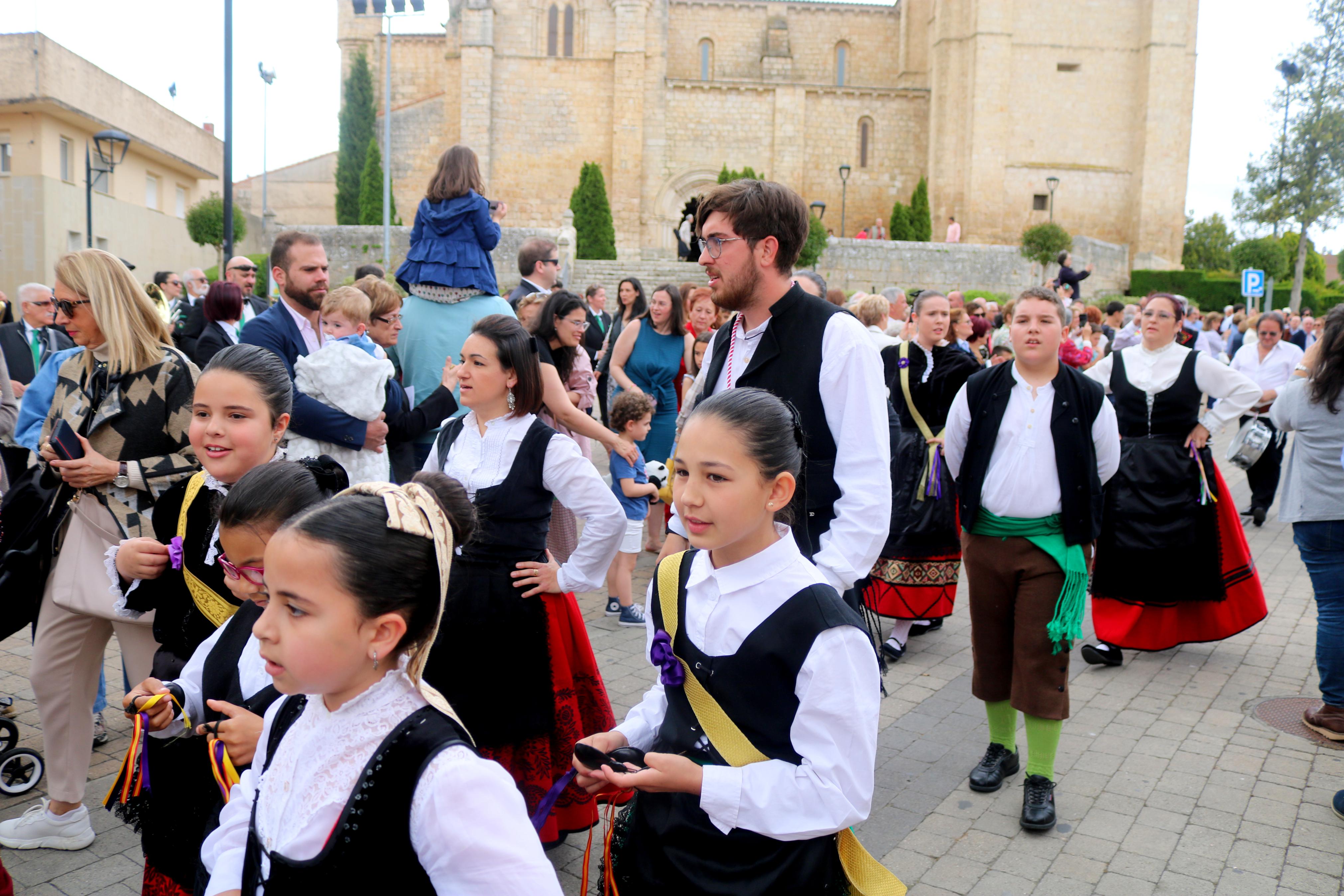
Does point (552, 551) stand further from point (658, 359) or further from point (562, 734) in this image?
point (658, 359)

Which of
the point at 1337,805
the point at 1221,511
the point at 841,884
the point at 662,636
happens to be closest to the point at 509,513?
the point at 662,636

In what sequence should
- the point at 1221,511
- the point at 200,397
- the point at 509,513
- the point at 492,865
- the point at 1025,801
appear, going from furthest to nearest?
the point at 1221,511 < the point at 1025,801 < the point at 509,513 < the point at 200,397 < the point at 492,865

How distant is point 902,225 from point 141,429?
36048 millimetres

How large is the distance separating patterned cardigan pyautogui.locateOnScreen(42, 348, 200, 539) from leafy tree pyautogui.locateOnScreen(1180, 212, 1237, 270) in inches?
1631

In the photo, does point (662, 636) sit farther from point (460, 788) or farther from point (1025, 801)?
point (1025, 801)

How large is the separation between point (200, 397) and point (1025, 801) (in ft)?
10.8

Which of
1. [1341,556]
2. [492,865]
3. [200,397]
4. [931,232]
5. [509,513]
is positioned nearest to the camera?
[492,865]

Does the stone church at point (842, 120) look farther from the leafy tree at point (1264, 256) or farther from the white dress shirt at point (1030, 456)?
the white dress shirt at point (1030, 456)

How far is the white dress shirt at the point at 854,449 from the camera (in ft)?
8.82

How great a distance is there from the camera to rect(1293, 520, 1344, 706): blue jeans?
464 centimetres

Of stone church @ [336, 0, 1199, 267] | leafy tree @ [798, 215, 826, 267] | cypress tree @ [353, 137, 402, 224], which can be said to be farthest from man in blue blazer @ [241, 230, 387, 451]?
stone church @ [336, 0, 1199, 267]

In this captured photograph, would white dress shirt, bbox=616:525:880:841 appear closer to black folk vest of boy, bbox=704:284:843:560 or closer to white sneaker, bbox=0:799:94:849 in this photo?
black folk vest of boy, bbox=704:284:843:560

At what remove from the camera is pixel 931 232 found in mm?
38500

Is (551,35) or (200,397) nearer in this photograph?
(200,397)
